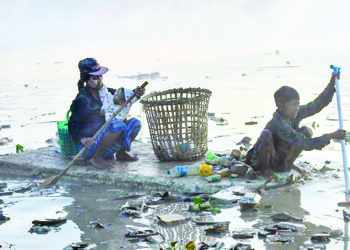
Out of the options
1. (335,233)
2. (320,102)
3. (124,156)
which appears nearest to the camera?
(335,233)

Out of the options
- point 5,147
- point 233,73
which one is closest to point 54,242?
point 5,147

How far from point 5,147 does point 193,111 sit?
3373 mm

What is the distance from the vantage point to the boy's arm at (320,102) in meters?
7.00

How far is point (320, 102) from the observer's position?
7.08m

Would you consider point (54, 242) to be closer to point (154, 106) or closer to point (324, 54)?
point (154, 106)

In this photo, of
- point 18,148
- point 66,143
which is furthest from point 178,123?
point 18,148

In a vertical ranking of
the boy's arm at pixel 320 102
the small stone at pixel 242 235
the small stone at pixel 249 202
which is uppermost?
the boy's arm at pixel 320 102

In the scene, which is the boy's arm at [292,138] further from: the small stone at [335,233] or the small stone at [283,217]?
the small stone at [335,233]

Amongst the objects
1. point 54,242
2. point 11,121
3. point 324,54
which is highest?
point 324,54

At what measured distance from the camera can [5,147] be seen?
9656 mm

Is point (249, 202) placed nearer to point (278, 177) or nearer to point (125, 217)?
point (278, 177)

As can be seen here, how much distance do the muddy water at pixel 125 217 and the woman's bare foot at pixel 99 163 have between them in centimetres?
39

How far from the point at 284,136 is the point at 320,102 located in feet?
1.88

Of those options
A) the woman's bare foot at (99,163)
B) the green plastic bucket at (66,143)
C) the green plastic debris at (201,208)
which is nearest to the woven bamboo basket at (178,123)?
the woman's bare foot at (99,163)
